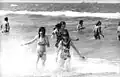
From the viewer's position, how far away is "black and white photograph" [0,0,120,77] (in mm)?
3326

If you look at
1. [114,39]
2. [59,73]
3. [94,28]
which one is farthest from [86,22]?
[59,73]

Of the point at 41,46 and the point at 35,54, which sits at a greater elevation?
the point at 41,46

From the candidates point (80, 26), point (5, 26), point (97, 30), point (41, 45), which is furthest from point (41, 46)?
point (97, 30)

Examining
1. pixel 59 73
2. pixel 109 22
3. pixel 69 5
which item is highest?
pixel 69 5

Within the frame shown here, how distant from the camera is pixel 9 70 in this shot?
133 inches

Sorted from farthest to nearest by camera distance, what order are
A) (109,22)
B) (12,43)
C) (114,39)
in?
(109,22)
(114,39)
(12,43)

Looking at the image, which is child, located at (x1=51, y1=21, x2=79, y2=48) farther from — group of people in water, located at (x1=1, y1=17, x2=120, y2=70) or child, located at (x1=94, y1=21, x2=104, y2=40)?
child, located at (x1=94, y1=21, x2=104, y2=40)

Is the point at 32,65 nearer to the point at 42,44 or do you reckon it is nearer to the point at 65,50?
the point at 42,44

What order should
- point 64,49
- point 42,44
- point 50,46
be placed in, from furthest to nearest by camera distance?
point 50,46 < point 42,44 < point 64,49

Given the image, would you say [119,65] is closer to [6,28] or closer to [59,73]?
[59,73]

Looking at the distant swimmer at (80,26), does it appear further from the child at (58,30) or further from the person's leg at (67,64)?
the person's leg at (67,64)

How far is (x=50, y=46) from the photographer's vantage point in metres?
3.44

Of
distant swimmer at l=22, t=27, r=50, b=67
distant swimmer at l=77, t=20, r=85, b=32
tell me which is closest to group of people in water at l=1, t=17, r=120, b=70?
distant swimmer at l=22, t=27, r=50, b=67

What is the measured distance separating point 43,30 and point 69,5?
777mm
